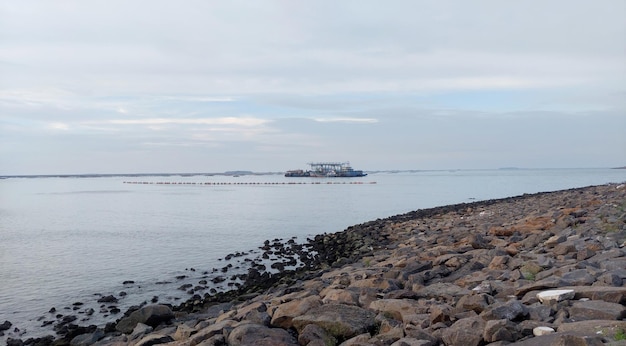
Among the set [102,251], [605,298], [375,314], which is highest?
[605,298]

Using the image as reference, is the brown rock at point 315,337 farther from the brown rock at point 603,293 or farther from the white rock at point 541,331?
the brown rock at point 603,293

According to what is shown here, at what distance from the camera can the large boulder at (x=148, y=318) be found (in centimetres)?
980

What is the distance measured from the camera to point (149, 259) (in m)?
20.5

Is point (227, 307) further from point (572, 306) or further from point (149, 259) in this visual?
point (149, 259)

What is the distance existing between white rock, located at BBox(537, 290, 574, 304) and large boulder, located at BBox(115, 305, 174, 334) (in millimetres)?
6922

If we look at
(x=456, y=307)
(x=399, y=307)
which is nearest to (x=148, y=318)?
(x=399, y=307)

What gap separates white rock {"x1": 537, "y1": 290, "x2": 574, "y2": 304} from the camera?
5520mm

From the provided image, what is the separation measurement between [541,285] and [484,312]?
1.21m

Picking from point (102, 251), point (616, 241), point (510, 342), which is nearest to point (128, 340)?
point (510, 342)

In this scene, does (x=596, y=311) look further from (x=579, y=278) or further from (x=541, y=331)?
(x=579, y=278)

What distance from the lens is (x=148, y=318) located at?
32.1 ft

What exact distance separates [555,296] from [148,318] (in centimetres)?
713

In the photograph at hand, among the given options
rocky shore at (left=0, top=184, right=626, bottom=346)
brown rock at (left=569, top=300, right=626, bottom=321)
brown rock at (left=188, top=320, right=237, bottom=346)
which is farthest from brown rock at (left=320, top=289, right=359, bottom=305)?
brown rock at (left=569, top=300, right=626, bottom=321)

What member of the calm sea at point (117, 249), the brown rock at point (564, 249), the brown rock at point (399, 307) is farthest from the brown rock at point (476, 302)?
the calm sea at point (117, 249)
